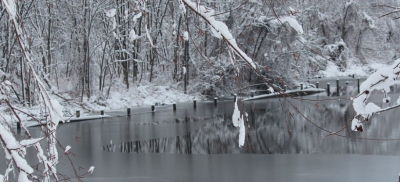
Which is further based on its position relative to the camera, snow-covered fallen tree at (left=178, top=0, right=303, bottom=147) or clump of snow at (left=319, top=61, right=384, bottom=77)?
clump of snow at (left=319, top=61, right=384, bottom=77)

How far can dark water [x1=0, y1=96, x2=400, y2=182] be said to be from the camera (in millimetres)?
9109

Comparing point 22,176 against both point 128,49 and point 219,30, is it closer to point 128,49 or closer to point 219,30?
point 219,30

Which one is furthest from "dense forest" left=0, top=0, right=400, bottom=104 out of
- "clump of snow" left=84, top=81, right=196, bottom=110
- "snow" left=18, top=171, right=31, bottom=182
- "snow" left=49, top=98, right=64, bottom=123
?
"snow" left=18, top=171, right=31, bottom=182

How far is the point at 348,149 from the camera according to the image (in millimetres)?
11289

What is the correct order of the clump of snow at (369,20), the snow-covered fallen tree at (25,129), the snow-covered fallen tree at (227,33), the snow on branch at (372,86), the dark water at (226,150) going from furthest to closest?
the clump of snow at (369,20) < the dark water at (226,150) < the snow on branch at (372,86) < the snow-covered fallen tree at (25,129) < the snow-covered fallen tree at (227,33)

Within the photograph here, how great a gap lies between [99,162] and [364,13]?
35021 millimetres

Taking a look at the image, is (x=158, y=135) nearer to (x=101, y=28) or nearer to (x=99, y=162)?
(x=99, y=162)

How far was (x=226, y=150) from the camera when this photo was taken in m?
11.8

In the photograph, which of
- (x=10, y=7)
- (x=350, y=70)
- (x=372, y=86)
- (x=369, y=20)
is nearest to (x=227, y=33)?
(x=10, y=7)

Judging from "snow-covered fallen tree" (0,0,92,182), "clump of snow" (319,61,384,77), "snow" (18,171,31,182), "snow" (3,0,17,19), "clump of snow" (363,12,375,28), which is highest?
"clump of snow" (363,12,375,28)

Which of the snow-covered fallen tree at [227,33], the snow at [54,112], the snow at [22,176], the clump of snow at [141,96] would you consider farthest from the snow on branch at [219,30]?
the clump of snow at [141,96]

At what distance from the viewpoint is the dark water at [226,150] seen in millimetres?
9109

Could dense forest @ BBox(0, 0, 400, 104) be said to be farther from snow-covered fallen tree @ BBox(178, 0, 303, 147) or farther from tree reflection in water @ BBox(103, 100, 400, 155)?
snow-covered fallen tree @ BBox(178, 0, 303, 147)

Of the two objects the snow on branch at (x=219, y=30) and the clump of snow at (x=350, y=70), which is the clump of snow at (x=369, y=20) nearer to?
the clump of snow at (x=350, y=70)
